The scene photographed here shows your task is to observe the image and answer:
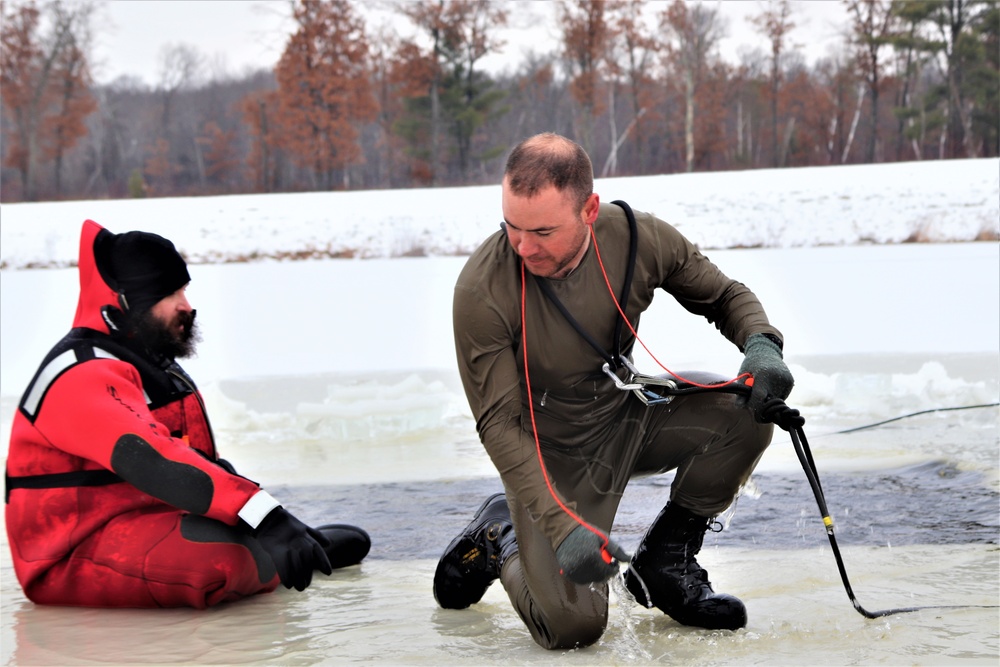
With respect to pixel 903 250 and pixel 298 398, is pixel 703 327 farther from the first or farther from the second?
pixel 903 250

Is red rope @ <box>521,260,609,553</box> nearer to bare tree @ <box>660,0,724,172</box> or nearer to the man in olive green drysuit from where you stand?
the man in olive green drysuit

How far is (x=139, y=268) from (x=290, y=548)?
977 mm

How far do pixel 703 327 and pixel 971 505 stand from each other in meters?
Answer: 5.41

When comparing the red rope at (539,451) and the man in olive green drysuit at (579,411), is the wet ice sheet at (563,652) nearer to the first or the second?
the man in olive green drysuit at (579,411)

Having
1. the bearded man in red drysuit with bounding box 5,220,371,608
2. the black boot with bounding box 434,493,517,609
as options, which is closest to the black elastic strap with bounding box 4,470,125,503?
the bearded man in red drysuit with bounding box 5,220,371,608

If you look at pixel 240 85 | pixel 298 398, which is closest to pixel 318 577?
pixel 298 398

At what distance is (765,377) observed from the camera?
2.72m

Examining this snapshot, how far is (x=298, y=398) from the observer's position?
22.6 ft

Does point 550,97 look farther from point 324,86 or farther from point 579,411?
point 579,411

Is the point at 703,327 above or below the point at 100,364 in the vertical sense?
below

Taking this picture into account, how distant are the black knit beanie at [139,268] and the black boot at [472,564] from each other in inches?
46.6

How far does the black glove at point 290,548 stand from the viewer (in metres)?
2.95

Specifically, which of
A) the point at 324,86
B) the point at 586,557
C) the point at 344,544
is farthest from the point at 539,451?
the point at 324,86

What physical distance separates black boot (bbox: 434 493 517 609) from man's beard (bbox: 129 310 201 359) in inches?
41.2
